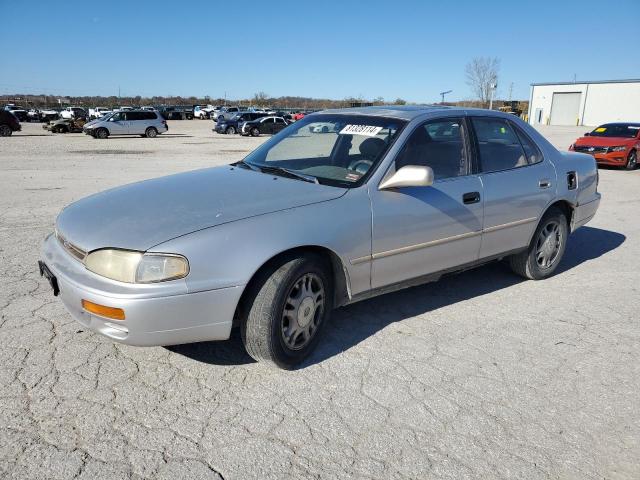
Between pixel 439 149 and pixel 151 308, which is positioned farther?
pixel 439 149

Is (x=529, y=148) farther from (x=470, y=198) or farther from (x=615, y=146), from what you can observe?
(x=615, y=146)

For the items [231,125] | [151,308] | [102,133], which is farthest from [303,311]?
[231,125]

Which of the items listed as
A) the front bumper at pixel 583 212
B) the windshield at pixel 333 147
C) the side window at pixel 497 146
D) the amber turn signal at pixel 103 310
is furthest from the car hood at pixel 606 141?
the amber turn signal at pixel 103 310

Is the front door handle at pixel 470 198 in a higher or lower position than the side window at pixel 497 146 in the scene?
lower

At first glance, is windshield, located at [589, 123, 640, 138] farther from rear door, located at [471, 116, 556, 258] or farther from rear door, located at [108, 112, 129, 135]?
rear door, located at [108, 112, 129, 135]

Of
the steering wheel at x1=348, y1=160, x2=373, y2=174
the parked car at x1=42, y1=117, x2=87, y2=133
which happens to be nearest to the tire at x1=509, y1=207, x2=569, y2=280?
the steering wheel at x1=348, y1=160, x2=373, y2=174

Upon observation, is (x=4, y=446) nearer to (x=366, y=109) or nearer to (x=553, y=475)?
(x=553, y=475)

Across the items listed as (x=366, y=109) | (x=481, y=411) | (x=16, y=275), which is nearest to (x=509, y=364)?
(x=481, y=411)

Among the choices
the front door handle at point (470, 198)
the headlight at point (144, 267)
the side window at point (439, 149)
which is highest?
the side window at point (439, 149)

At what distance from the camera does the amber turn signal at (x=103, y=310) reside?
9.02 feet

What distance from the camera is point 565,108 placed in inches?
2208

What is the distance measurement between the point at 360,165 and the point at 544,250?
7.84 ft

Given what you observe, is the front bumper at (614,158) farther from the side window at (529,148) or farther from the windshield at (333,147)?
the windshield at (333,147)

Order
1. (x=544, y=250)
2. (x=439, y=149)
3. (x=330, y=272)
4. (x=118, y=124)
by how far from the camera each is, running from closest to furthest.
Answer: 1. (x=330, y=272)
2. (x=439, y=149)
3. (x=544, y=250)
4. (x=118, y=124)
